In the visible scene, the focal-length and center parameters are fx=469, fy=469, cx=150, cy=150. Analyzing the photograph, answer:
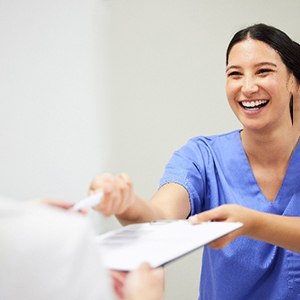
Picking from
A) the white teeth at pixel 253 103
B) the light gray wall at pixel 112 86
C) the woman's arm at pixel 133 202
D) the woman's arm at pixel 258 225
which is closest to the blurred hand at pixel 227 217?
the woman's arm at pixel 258 225

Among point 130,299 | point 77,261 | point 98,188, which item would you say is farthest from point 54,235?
point 98,188

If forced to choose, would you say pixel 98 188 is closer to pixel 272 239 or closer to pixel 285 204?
pixel 272 239

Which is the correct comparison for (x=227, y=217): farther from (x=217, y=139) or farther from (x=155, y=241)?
(x=217, y=139)

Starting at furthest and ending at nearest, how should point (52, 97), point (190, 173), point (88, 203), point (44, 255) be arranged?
point (52, 97) < point (190, 173) < point (88, 203) < point (44, 255)

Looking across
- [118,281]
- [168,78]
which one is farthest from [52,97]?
[118,281]

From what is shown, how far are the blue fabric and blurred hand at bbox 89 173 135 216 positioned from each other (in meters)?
0.30

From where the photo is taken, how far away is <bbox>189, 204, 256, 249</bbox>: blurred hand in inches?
32.7

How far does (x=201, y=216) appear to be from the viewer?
83cm

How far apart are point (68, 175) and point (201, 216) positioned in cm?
88

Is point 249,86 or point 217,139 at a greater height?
point 249,86

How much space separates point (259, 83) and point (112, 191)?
1.75 ft

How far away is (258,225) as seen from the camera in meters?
Answer: 0.91

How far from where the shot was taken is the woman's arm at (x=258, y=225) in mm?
849

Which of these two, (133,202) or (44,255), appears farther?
(133,202)
